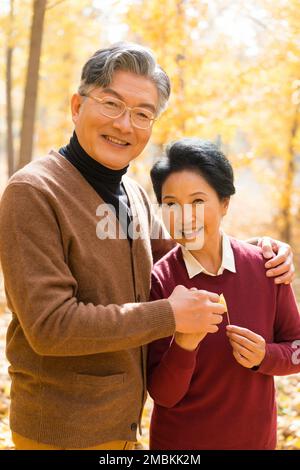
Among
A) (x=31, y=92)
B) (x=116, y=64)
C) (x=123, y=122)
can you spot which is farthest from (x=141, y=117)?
(x=31, y=92)

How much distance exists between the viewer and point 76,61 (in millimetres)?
12609

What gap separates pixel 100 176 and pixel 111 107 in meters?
0.27

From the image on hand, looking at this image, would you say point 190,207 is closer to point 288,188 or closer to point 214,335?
point 214,335

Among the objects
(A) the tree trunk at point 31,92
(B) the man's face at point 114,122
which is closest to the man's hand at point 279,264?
(B) the man's face at point 114,122

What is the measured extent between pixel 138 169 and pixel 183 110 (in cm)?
213

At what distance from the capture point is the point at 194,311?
68.5 inches

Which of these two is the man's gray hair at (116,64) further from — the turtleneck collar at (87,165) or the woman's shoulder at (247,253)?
the woman's shoulder at (247,253)

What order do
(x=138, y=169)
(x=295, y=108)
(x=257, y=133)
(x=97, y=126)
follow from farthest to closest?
(x=257, y=133) < (x=295, y=108) < (x=138, y=169) < (x=97, y=126)

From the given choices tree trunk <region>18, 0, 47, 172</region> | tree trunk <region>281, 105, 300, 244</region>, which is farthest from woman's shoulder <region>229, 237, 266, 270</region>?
tree trunk <region>281, 105, 300, 244</region>

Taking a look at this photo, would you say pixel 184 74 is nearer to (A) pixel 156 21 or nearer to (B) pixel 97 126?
(A) pixel 156 21

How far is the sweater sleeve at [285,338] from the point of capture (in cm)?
204

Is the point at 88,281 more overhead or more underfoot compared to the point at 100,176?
more underfoot

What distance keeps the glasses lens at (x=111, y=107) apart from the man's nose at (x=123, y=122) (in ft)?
0.05
